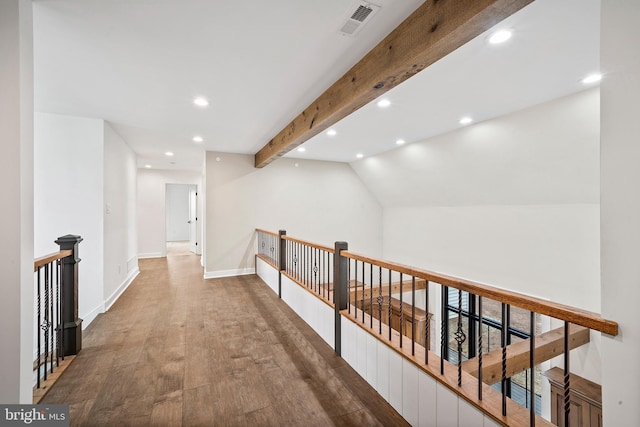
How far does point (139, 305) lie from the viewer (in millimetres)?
3707

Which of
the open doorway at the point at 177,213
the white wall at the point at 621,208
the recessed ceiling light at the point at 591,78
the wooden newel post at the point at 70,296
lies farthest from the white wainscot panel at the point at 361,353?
the open doorway at the point at 177,213

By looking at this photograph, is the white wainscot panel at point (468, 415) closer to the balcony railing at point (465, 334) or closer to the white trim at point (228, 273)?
the balcony railing at point (465, 334)

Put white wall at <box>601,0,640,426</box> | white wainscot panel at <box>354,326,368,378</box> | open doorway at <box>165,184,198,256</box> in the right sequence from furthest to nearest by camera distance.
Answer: open doorway at <box>165,184,198,256</box>
white wainscot panel at <box>354,326,368,378</box>
white wall at <box>601,0,640,426</box>

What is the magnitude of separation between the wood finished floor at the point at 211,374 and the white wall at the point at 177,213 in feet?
27.7

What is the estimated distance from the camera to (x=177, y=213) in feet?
37.6

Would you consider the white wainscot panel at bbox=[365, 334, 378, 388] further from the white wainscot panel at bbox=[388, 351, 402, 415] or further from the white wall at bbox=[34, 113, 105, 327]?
the white wall at bbox=[34, 113, 105, 327]

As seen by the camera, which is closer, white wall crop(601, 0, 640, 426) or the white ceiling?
white wall crop(601, 0, 640, 426)

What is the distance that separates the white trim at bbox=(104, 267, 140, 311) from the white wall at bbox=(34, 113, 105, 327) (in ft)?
0.69

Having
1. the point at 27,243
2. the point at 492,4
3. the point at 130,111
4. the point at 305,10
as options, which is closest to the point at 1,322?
the point at 27,243

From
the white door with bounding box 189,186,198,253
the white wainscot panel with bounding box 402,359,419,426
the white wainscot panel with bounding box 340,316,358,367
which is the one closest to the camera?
the white wainscot panel with bounding box 402,359,419,426

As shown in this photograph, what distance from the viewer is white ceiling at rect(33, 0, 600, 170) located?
1.62m

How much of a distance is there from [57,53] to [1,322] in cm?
188

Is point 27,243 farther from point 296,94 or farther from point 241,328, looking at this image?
point 296,94
